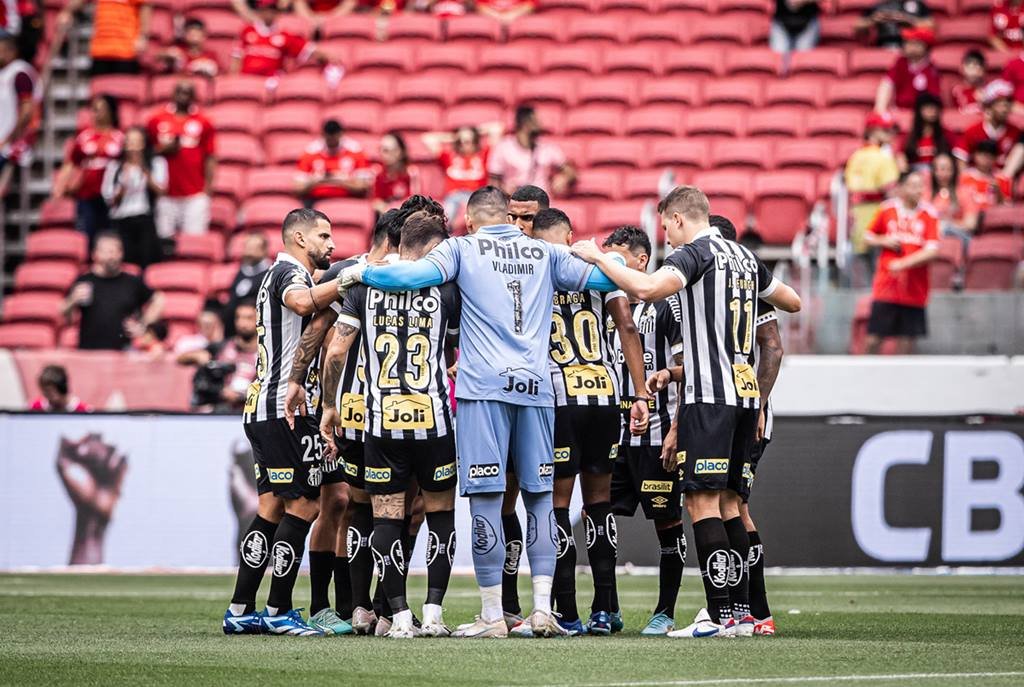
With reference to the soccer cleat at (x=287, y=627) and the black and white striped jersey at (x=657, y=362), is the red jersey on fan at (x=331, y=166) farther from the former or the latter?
the soccer cleat at (x=287, y=627)

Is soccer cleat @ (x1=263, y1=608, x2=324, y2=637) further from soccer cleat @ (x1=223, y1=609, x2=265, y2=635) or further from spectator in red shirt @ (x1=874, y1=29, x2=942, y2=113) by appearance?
spectator in red shirt @ (x1=874, y1=29, x2=942, y2=113)

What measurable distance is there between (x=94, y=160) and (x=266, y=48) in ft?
10.9

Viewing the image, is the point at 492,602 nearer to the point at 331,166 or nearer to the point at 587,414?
the point at 587,414

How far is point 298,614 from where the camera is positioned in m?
8.73

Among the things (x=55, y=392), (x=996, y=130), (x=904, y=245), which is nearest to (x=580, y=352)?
(x=904, y=245)

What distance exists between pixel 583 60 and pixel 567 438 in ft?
40.0

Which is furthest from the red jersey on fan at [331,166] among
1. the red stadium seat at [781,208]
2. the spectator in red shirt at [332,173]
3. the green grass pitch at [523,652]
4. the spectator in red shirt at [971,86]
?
the green grass pitch at [523,652]

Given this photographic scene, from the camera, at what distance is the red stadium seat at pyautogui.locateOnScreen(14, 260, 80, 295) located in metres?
18.0

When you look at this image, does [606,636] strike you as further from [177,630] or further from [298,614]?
[177,630]

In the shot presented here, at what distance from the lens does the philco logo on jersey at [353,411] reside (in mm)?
8484

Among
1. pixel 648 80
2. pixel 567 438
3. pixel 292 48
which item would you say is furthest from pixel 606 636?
pixel 292 48

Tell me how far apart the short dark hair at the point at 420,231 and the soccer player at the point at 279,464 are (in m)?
0.47

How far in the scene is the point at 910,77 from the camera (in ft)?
60.5

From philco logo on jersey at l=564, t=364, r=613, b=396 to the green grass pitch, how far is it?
128cm
